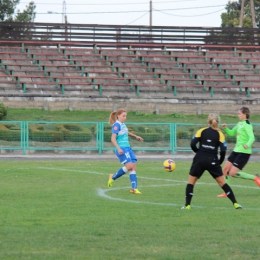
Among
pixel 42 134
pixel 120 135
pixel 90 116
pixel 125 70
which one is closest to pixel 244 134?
pixel 120 135

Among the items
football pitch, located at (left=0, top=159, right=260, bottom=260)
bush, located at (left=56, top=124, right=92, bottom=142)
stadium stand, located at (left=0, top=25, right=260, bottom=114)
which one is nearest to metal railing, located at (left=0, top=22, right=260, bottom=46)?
stadium stand, located at (left=0, top=25, right=260, bottom=114)

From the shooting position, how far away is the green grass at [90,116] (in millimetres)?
34062

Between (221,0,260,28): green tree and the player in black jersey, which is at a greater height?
(221,0,260,28): green tree

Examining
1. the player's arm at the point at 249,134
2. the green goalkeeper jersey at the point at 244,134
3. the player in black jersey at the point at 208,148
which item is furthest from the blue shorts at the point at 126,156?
the player in black jersey at the point at 208,148

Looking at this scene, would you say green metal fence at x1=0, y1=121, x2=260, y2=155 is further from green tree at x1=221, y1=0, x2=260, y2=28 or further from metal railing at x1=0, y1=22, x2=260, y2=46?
green tree at x1=221, y1=0, x2=260, y2=28

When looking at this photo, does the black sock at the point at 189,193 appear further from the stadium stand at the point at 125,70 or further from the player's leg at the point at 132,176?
the stadium stand at the point at 125,70

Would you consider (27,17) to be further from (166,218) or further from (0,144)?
(166,218)

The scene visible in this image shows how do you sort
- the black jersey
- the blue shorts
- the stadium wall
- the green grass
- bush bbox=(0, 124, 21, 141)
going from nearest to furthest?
the black jersey
the blue shorts
bush bbox=(0, 124, 21, 141)
the green grass
the stadium wall

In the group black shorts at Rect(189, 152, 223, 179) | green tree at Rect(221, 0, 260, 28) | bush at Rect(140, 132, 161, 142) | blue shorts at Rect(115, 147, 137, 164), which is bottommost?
bush at Rect(140, 132, 161, 142)

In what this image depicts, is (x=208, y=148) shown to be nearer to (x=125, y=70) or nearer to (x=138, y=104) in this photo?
(x=138, y=104)

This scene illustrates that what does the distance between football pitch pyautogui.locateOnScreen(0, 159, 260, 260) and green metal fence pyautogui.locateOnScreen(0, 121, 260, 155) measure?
11.6 metres

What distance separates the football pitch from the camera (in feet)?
25.8

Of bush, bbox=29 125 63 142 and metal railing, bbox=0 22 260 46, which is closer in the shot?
bush, bbox=29 125 63 142

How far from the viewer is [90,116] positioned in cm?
3538
